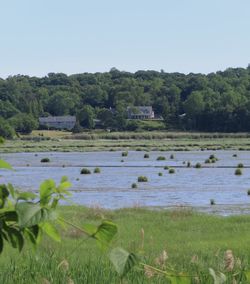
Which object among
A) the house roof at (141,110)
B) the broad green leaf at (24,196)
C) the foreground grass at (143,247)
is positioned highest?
the broad green leaf at (24,196)

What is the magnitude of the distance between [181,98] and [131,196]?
161 meters

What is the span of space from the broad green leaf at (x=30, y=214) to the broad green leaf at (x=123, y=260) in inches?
9.3

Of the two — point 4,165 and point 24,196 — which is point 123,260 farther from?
point 4,165

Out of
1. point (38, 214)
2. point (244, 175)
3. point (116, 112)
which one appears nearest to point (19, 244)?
point (38, 214)

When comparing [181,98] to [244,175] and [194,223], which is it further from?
[194,223]

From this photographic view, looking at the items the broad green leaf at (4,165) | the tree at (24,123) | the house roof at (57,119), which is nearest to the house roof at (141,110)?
the house roof at (57,119)

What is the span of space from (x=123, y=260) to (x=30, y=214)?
1.08 feet

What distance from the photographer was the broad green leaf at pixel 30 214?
2367 mm

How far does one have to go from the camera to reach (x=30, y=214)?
93.9 inches

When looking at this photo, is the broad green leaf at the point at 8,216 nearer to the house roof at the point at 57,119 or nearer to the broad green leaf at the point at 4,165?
the broad green leaf at the point at 4,165

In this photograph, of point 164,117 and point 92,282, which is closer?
point 92,282

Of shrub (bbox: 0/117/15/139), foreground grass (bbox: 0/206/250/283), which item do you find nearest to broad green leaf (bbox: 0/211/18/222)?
shrub (bbox: 0/117/15/139)

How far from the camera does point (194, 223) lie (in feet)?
75.4

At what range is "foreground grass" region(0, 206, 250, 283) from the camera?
26.7ft
